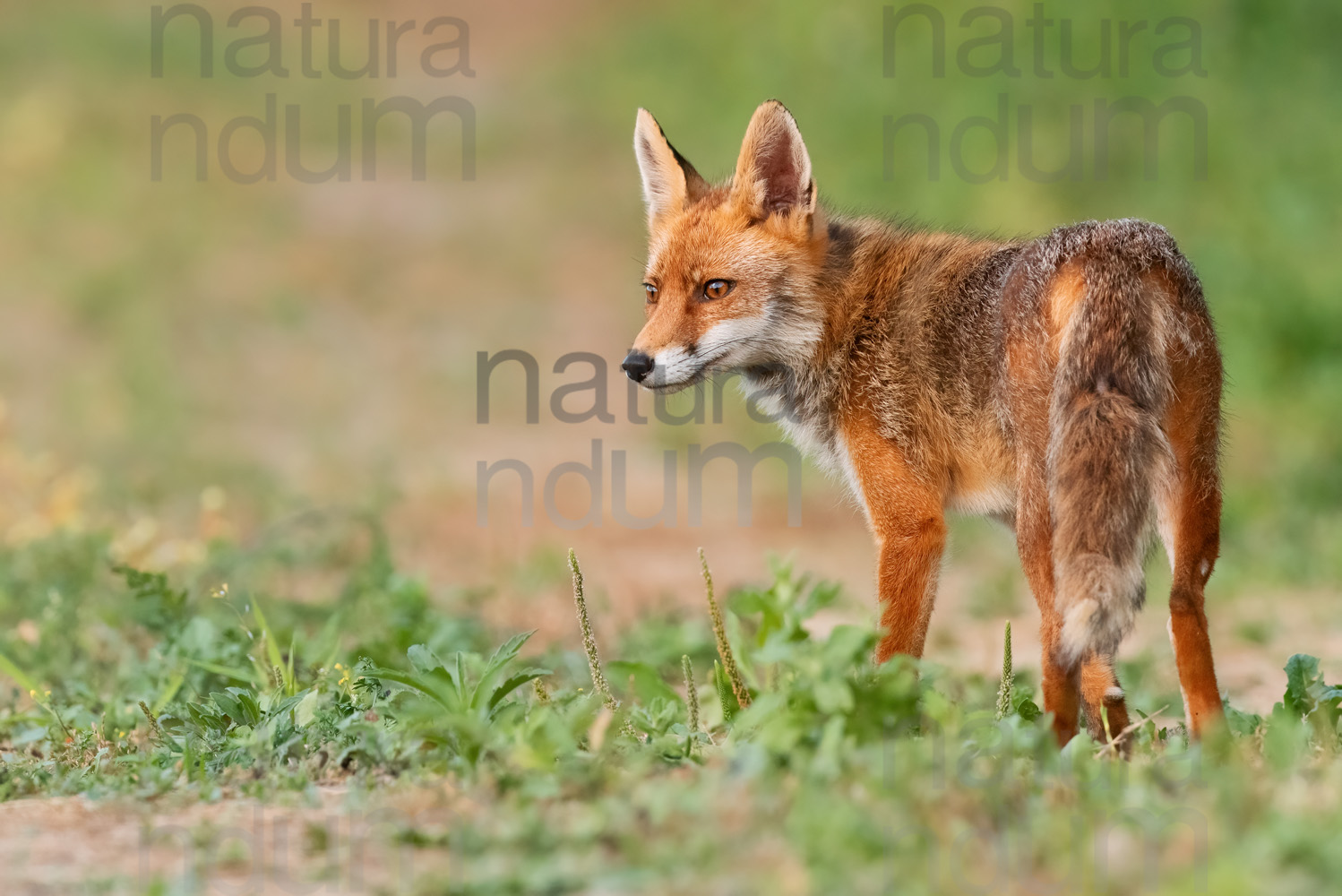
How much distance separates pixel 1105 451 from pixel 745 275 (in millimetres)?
1599

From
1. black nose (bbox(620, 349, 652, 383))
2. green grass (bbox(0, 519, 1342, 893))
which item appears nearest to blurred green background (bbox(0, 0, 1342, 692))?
black nose (bbox(620, 349, 652, 383))

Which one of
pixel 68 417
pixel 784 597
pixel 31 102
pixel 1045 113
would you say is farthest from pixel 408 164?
pixel 784 597

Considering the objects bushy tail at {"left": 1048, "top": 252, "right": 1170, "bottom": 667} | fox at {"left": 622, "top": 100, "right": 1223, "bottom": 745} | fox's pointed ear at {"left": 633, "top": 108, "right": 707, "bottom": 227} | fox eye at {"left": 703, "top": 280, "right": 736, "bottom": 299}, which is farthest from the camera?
fox's pointed ear at {"left": 633, "top": 108, "right": 707, "bottom": 227}

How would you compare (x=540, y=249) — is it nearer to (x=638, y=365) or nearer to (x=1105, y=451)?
(x=638, y=365)

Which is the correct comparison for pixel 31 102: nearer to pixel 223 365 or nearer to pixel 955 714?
pixel 223 365

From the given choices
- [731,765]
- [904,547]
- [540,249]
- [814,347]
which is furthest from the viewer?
[540,249]

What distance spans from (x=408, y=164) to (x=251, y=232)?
338 cm

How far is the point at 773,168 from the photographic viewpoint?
182 inches

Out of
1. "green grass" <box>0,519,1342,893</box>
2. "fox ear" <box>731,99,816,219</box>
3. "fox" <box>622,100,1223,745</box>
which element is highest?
"fox ear" <box>731,99,816,219</box>

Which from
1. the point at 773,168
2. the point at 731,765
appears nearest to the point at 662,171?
the point at 773,168

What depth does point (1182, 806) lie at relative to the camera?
2564mm

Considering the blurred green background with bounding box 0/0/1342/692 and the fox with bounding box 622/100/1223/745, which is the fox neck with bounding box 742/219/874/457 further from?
the blurred green background with bounding box 0/0/1342/692

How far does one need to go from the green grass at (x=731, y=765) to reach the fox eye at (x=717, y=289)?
1336 mm

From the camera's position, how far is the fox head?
435cm
